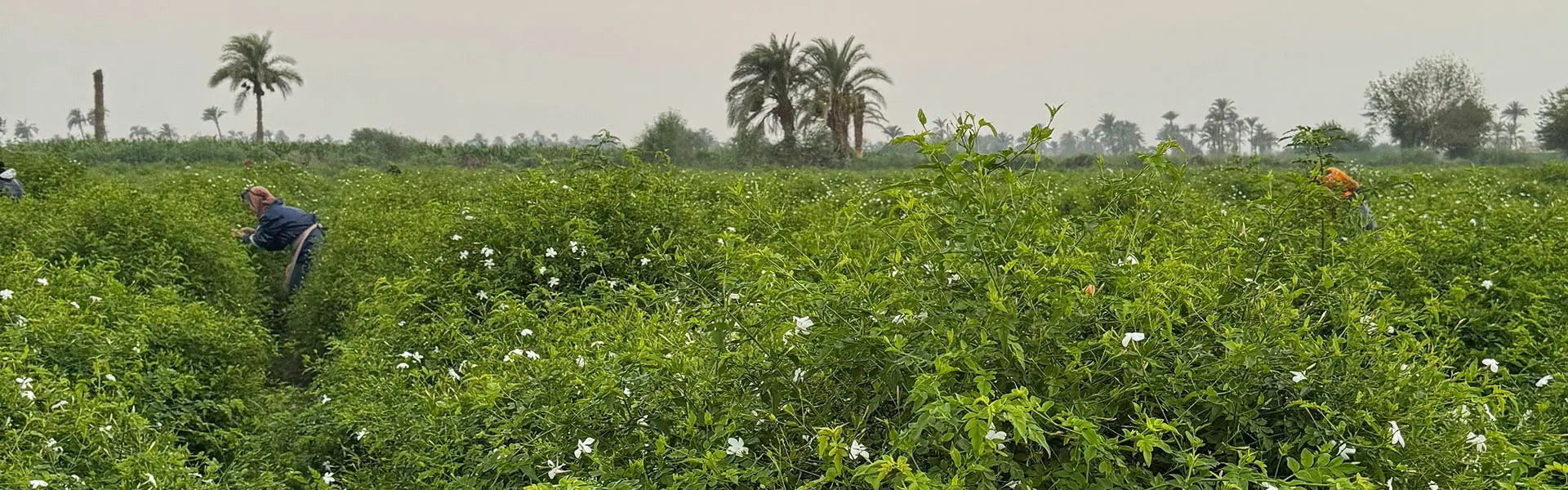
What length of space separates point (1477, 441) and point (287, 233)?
27.4ft

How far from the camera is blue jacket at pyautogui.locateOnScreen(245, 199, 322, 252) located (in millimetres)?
7840

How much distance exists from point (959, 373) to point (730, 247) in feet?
2.41

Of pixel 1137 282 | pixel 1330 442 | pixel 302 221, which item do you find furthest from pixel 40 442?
pixel 302 221

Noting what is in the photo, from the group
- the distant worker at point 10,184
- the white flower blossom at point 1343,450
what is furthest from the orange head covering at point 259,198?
the white flower blossom at point 1343,450

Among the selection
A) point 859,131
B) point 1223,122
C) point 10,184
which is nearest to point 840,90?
point 859,131

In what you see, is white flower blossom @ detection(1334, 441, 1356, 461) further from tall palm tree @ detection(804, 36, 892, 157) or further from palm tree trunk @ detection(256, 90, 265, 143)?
palm tree trunk @ detection(256, 90, 265, 143)

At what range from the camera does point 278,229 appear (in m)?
7.84

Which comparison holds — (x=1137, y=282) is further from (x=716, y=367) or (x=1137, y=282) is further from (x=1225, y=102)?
(x=1225, y=102)

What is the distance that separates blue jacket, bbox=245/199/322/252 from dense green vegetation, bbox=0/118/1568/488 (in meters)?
3.41

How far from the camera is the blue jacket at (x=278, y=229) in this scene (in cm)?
784

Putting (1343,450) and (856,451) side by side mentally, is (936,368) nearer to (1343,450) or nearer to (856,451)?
(856,451)

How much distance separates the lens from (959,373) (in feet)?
6.27

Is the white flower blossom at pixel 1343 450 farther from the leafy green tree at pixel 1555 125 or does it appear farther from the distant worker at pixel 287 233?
the leafy green tree at pixel 1555 125

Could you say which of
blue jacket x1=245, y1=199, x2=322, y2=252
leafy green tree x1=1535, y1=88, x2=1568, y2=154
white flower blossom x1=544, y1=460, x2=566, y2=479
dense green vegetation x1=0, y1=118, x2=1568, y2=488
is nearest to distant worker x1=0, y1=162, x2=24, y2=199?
blue jacket x1=245, y1=199, x2=322, y2=252
